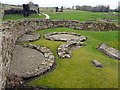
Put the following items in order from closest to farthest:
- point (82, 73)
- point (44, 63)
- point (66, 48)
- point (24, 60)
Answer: point (82, 73), point (44, 63), point (24, 60), point (66, 48)

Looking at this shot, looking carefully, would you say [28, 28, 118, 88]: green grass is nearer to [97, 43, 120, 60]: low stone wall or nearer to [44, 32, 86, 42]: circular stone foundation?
[97, 43, 120, 60]: low stone wall

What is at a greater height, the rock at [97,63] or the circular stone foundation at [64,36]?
the circular stone foundation at [64,36]

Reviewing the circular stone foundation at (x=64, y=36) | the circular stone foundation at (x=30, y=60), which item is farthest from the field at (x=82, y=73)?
the circular stone foundation at (x=64, y=36)

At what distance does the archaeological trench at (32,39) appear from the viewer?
16.6 metres

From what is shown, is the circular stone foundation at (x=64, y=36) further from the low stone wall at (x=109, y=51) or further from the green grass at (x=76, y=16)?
the green grass at (x=76, y=16)

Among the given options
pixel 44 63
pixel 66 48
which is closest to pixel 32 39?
pixel 66 48

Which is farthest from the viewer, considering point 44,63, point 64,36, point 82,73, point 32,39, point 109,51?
point 64,36

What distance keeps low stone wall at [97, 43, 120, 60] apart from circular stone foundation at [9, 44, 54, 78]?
5.51m

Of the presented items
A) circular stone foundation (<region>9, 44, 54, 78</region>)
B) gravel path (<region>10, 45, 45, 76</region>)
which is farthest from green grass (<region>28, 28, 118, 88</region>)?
gravel path (<region>10, 45, 45, 76</region>)

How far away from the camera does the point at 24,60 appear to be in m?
21.1

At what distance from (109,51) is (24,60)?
8580 millimetres

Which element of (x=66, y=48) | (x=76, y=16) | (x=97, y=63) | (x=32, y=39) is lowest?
(x=97, y=63)

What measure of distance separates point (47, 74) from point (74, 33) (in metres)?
16.2

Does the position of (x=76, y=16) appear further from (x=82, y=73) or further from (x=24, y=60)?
(x=82, y=73)
